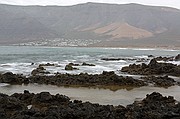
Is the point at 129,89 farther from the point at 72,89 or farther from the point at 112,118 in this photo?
the point at 112,118

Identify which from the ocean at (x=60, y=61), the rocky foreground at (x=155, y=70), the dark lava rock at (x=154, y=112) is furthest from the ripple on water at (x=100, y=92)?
the ocean at (x=60, y=61)

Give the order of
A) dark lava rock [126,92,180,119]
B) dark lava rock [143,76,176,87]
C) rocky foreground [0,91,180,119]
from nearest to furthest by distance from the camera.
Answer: dark lava rock [126,92,180,119] < rocky foreground [0,91,180,119] < dark lava rock [143,76,176,87]

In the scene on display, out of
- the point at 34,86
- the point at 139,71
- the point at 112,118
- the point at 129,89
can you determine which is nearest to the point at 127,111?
the point at 112,118

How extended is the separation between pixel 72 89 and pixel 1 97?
24.6ft

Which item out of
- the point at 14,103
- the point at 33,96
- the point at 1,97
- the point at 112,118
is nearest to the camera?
the point at 112,118

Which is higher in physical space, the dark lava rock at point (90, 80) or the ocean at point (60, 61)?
the dark lava rock at point (90, 80)

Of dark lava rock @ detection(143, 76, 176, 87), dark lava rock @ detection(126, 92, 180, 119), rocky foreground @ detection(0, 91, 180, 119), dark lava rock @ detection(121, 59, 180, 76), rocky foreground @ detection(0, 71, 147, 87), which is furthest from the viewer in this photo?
dark lava rock @ detection(121, 59, 180, 76)

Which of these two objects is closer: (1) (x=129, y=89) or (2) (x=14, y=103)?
(2) (x=14, y=103)

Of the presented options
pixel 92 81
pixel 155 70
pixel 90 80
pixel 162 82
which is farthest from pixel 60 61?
pixel 162 82

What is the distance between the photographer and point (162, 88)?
2469cm

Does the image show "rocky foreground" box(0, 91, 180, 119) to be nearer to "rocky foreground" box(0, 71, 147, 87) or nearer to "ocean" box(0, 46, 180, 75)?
"rocky foreground" box(0, 71, 147, 87)

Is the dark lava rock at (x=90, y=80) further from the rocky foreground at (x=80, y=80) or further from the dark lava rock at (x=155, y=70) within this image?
the dark lava rock at (x=155, y=70)

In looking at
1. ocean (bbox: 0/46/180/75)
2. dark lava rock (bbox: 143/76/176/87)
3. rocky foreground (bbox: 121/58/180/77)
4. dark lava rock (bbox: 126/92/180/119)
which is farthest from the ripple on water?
ocean (bbox: 0/46/180/75)

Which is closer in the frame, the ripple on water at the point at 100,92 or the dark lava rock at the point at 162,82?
the ripple on water at the point at 100,92
